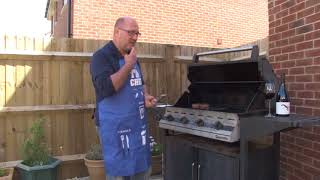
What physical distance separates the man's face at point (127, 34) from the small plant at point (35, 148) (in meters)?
2.26

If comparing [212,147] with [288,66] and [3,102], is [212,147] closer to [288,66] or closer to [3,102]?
[288,66]

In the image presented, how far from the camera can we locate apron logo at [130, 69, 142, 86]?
8.92 ft

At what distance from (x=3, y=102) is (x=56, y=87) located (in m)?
0.66

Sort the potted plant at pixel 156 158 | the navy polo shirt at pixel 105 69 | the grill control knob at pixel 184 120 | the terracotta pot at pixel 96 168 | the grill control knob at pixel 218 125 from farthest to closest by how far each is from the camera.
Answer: the potted plant at pixel 156 158
the terracotta pot at pixel 96 168
the grill control knob at pixel 184 120
the grill control knob at pixel 218 125
the navy polo shirt at pixel 105 69

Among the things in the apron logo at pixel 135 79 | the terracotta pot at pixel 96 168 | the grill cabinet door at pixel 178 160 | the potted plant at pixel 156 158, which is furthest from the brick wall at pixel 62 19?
the apron logo at pixel 135 79

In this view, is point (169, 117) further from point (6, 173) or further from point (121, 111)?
point (6, 173)

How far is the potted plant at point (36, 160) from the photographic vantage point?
14.2ft

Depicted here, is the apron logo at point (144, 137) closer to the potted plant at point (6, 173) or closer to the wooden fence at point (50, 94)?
the potted plant at point (6, 173)

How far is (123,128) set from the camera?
2.68 metres

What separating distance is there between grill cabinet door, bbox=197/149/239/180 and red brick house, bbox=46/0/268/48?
484cm

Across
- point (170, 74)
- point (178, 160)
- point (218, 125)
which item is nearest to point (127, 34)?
point (218, 125)

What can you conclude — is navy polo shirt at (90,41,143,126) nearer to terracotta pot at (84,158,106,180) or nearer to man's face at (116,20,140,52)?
man's face at (116,20,140,52)

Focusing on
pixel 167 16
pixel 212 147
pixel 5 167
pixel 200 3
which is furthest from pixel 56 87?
pixel 200 3

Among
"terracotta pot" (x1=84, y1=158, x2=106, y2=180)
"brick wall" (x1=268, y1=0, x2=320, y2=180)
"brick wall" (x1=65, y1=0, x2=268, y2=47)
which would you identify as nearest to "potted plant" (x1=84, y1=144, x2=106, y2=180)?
"terracotta pot" (x1=84, y1=158, x2=106, y2=180)
